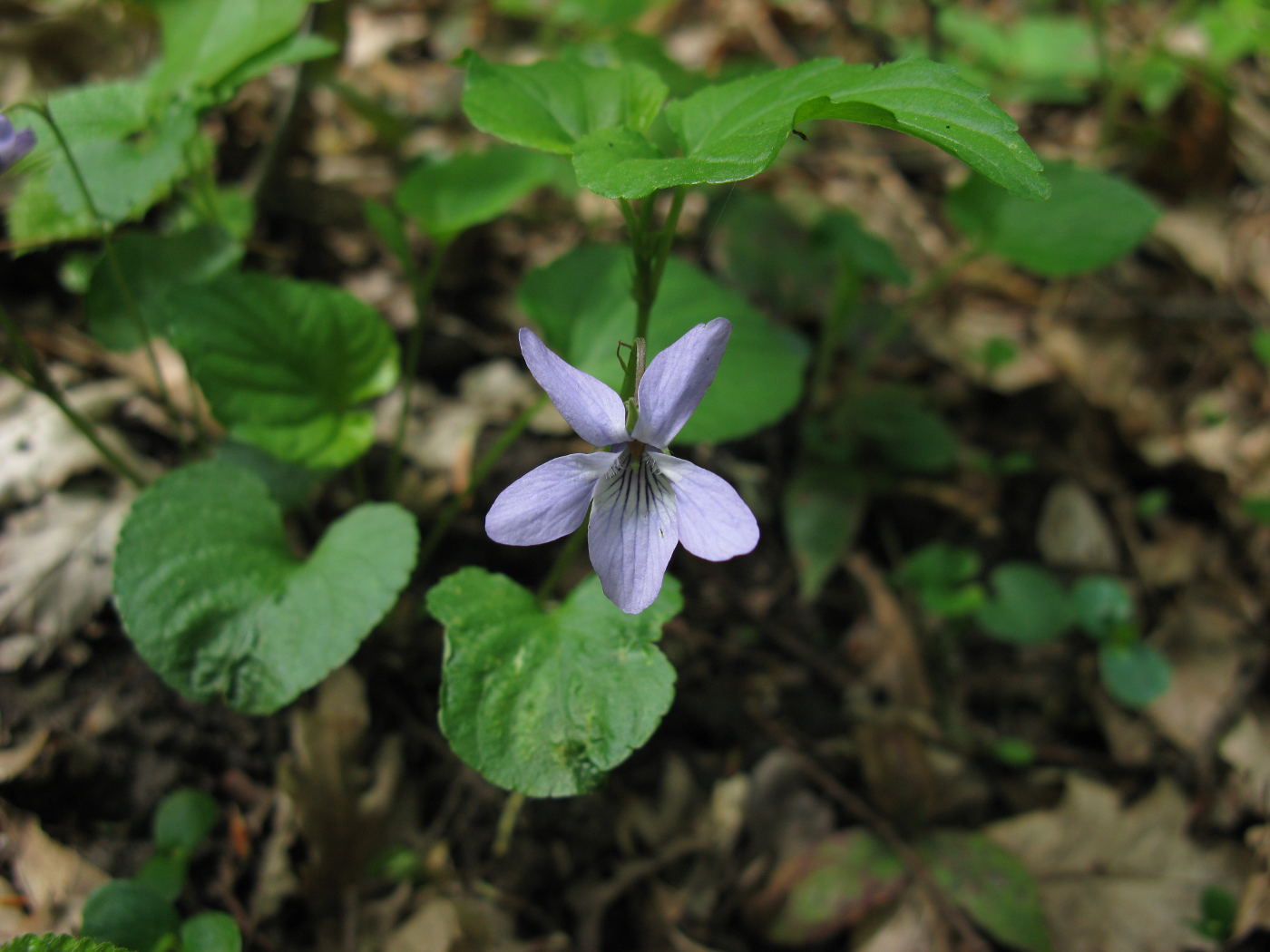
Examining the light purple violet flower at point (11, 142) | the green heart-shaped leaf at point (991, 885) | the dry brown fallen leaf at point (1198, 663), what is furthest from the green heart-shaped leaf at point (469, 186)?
the dry brown fallen leaf at point (1198, 663)

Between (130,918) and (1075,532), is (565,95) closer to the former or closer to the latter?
(130,918)

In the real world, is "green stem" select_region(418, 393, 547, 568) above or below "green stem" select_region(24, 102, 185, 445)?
below

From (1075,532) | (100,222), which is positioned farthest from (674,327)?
(1075,532)

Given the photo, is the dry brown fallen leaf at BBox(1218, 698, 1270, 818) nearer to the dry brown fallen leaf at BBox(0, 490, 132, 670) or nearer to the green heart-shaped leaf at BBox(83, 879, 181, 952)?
the green heart-shaped leaf at BBox(83, 879, 181, 952)

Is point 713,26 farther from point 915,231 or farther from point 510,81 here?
point 510,81

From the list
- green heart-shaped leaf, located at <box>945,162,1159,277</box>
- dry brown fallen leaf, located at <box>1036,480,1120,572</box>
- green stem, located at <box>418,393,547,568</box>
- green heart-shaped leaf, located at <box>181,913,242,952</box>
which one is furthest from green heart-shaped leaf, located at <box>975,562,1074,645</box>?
green heart-shaped leaf, located at <box>181,913,242,952</box>

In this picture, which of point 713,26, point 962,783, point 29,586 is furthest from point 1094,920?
point 713,26

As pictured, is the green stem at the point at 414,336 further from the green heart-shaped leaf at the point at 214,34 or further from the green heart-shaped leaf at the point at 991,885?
the green heart-shaped leaf at the point at 991,885
